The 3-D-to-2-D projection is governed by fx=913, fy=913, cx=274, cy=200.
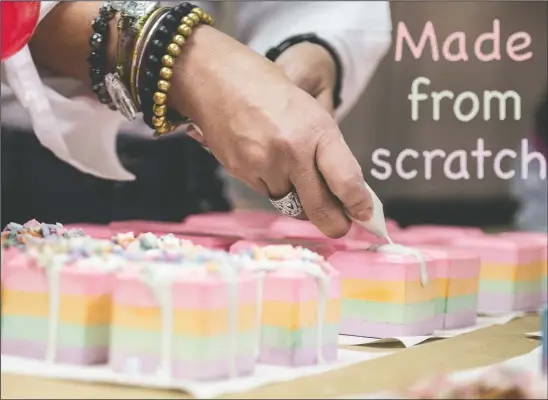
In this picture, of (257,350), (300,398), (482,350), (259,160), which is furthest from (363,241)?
(300,398)

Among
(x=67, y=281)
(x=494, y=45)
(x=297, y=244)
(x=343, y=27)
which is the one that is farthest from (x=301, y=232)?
(x=67, y=281)

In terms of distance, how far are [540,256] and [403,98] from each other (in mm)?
445

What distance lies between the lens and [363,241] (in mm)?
1478

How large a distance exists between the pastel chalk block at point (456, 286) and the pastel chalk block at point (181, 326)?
0.52m

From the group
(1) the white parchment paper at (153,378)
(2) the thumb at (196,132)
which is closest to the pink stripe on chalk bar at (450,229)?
(2) the thumb at (196,132)

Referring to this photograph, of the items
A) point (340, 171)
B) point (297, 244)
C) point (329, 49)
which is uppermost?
point (329, 49)

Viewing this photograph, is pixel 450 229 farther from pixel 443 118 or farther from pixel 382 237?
pixel 382 237

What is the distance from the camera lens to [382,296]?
1.30m

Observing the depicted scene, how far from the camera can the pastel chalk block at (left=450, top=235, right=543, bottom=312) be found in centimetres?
159

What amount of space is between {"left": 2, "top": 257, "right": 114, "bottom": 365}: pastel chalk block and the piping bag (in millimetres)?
520

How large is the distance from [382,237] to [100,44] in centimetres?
52

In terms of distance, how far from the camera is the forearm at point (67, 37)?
143cm

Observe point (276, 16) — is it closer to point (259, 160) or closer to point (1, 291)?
point (259, 160)

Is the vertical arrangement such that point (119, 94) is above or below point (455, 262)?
above
